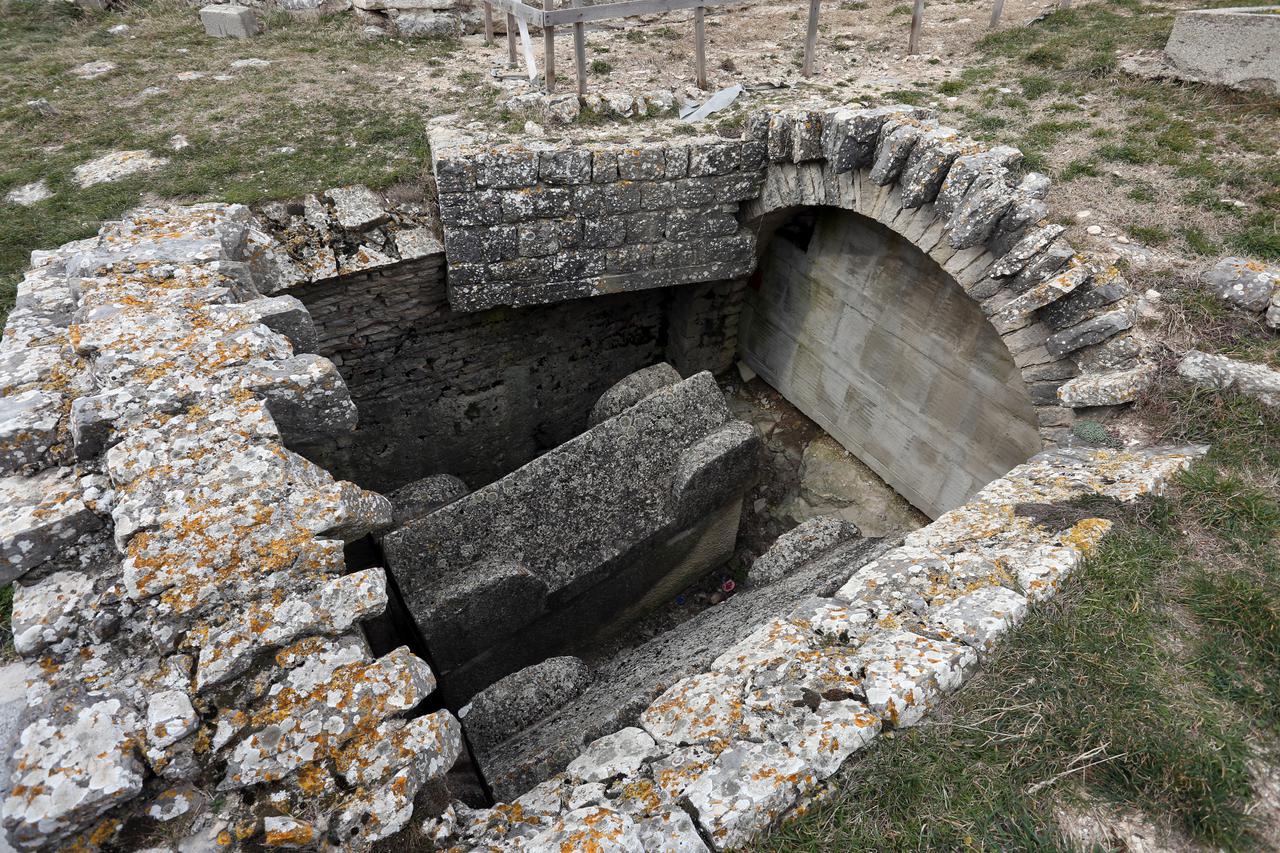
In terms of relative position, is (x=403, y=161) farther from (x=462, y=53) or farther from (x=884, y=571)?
(x=884, y=571)

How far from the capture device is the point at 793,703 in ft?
7.73

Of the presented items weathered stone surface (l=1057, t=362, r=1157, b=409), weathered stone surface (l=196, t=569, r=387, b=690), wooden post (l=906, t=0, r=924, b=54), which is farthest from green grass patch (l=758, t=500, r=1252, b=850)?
wooden post (l=906, t=0, r=924, b=54)

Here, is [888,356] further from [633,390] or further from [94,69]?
[94,69]

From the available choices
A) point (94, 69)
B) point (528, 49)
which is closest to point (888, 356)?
point (528, 49)

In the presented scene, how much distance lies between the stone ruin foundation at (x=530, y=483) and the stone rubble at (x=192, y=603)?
0.04ft

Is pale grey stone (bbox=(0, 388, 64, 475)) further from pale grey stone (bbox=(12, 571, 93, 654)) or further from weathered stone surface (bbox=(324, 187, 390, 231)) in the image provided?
weathered stone surface (bbox=(324, 187, 390, 231))

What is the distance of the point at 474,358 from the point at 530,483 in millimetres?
2392

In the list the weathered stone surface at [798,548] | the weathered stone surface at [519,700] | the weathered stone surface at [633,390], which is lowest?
the weathered stone surface at [519,700]

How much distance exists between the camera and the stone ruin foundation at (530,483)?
2143mm

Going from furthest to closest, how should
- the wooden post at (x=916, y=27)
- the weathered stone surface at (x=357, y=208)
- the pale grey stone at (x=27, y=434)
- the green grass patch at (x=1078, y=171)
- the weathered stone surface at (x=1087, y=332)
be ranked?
the wooden post at (x=916, y=27)
the weathered stone surface at (x=357, y=208)
the green grass patch at (x=1078, y=171)
the weathered stone surface at (x=1087, y=332)
the pale grey stone at (x=27, y=434)

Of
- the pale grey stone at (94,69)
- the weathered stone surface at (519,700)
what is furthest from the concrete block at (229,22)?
the weathered stone surface at (519,700)

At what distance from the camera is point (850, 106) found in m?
5.38

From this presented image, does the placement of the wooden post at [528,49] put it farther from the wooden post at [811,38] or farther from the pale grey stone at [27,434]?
the pale grey stone at [27,434]

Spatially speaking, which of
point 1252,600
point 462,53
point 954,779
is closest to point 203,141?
point 462,53
